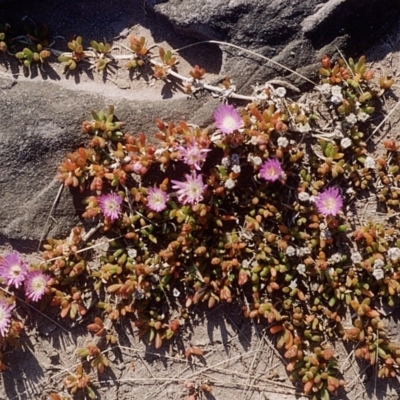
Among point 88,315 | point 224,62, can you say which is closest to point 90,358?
point 88,315

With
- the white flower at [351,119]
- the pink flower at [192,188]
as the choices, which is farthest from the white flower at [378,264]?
the pink flower at [192,188]

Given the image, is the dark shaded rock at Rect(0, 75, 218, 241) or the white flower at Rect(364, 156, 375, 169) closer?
the white flower at Rect(364, 156, 375, 169)

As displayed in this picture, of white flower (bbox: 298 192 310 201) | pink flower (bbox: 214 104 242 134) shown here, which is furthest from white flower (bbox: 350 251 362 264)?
pink flower (bbox: 214 104 242 134)

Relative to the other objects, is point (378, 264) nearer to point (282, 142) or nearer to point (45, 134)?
point (282, 142)

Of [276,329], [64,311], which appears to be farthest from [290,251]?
[64,311]

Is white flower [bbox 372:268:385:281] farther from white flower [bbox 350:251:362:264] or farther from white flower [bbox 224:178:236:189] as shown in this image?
white flower [bbox 224:178:236:189]

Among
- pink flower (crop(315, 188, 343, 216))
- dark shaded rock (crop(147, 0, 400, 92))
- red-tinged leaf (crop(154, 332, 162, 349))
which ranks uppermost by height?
dark shaded rock (crop(147, 0, 400, 92))
